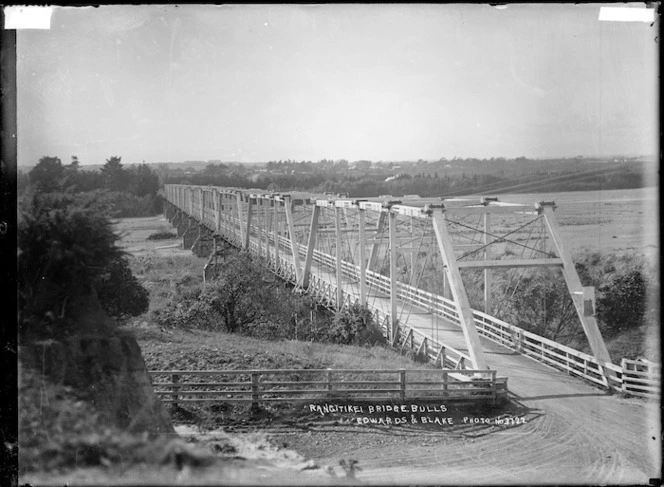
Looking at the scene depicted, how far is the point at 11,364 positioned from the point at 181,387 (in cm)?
291

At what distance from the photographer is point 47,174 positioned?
32.2ft

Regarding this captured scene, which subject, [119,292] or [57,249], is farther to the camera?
[119,292]

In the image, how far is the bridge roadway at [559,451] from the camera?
8977mm

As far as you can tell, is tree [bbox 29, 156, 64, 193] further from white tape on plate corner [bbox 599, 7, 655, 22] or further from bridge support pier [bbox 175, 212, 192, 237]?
bridge support pier [bbox 175, 212, 192, 237]

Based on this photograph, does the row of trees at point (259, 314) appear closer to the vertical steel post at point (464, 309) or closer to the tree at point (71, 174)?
the vertical steel post at point (464, 309)

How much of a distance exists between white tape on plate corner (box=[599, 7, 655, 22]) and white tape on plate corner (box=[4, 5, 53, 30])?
9.16 meters

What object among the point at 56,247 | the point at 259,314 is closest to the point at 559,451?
the point at 56,247

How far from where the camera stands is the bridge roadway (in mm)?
8977

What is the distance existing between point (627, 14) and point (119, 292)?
1092cm

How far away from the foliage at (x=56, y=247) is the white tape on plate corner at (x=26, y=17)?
2826 millimetres

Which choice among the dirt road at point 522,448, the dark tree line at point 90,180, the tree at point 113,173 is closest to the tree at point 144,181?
the dark tree line at point 90,180

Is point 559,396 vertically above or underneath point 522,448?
above

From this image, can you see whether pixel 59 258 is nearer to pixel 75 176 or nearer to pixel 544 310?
pixel 75 176

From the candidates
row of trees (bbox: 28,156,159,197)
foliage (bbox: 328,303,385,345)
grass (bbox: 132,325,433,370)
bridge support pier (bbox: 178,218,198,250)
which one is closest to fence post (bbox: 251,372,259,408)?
grass (bbox: 132,325,433,370)
